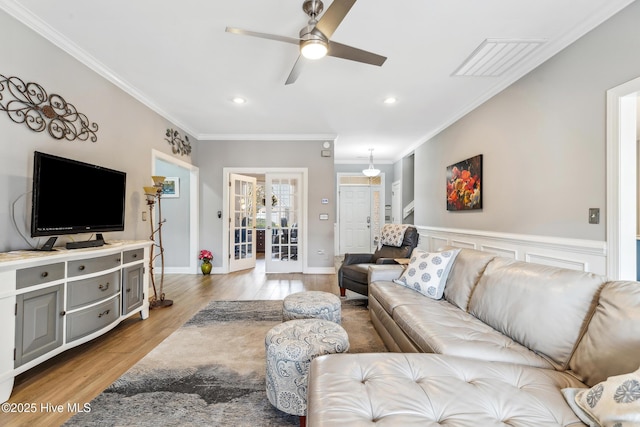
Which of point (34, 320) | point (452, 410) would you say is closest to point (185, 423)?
point (34, 320)

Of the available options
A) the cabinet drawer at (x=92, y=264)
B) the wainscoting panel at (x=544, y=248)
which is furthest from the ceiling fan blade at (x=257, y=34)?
the wainscoting panel at (x=544, y=248)

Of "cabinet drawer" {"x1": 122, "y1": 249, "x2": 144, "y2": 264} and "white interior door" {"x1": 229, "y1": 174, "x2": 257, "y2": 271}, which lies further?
"white interior door" {"x1": 229, "y1": 174, "x2": 257, "y2": 271}

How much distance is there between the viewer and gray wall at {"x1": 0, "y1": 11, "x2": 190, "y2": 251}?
6.56ft

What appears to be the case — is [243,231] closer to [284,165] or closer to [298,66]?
[284,165]

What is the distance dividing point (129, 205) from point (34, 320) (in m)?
1.74

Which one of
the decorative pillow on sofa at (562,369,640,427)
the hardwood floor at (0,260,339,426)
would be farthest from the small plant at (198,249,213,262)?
the decorative pillow on sofa at (562,369,640,427)

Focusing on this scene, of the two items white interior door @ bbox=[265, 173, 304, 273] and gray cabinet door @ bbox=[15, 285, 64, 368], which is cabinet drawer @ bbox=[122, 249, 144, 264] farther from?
white interior door @ bbox=[265, 173, 304, 273]

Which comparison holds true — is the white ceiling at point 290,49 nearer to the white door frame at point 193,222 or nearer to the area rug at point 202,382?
the white door frame at point 193,222

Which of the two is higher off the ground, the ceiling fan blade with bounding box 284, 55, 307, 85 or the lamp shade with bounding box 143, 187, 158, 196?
the ceiling fan blade with bounding box 284, 55, 307, 85

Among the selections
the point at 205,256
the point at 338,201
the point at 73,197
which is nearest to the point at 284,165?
the point at 205,256

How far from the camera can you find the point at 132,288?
2764 millimetres

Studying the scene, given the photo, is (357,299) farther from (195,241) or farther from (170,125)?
(170,125)

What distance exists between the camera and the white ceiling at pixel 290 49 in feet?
6.62

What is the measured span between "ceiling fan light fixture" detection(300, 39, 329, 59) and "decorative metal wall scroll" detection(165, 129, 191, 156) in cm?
307
